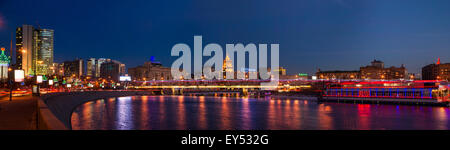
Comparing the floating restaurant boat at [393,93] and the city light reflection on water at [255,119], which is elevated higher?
the floating restaurant boat at [393,93]

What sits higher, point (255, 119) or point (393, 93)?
point (393, 93)

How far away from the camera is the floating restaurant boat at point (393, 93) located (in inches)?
2427

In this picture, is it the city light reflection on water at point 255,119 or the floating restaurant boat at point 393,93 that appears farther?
the floating restaurant boat at point 393,93

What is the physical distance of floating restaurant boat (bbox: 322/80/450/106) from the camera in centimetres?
6166

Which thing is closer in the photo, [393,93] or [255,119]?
[255,119]

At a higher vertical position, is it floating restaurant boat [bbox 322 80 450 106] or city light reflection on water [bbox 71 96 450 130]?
floating restaurant boat [bbox 322 80 450 106]

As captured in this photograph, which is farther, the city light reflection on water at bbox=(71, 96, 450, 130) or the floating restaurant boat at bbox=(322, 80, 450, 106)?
the floating restaurant boat at bbox=(322, 80, 450, 106)

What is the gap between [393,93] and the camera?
67875 millimetres
